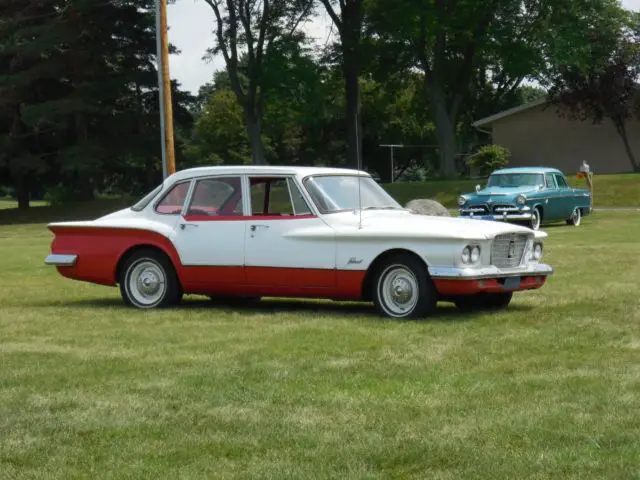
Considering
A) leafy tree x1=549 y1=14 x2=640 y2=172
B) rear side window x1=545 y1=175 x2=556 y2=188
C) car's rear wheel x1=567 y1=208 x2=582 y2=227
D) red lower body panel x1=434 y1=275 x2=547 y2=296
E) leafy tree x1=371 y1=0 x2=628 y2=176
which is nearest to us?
red lower body panel x1=434 y1=275 x2=547 y2=296

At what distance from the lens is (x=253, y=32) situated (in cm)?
5925

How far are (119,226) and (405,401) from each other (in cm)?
682

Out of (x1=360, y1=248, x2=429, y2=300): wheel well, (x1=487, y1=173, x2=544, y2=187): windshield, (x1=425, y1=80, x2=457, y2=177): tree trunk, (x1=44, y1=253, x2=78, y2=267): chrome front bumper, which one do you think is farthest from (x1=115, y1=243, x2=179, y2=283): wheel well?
(x1=425, y1=80, x2=457, y2=177): tree trunk

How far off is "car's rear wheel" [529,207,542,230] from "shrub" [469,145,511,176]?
26.3 m

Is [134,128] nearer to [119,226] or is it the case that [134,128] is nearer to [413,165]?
[413,165]

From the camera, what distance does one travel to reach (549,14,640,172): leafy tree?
54.8 m

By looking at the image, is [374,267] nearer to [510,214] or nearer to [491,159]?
[510,214]

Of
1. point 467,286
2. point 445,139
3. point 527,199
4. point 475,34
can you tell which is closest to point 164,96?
point 527,199

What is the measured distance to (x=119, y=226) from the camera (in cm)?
1335

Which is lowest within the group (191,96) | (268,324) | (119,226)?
(268,324)

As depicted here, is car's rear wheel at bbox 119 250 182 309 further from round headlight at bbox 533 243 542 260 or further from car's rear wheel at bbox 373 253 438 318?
round headlight at bbox 533 243 542 260

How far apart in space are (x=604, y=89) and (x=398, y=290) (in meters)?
45.6

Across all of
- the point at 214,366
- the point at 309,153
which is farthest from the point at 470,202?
the point at 309,153

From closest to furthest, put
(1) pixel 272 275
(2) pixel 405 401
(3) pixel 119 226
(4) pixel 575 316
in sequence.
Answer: (2) pixel 405 401 < (4) pixel 575 316 < (1) pixel 272 275 < (3) pixel 119 226
